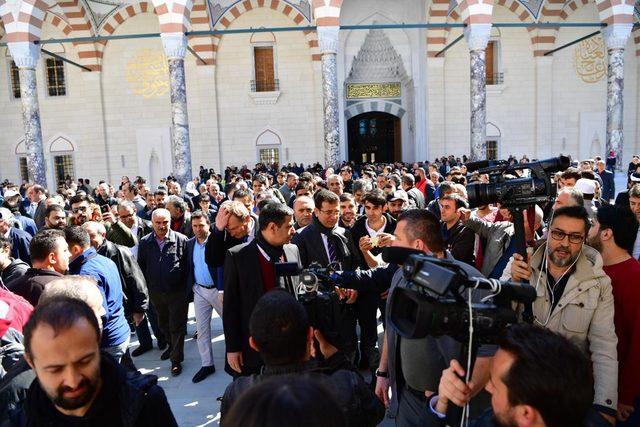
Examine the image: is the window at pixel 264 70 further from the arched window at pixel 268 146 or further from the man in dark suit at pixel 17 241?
the man in dark suit at pixel 17 241

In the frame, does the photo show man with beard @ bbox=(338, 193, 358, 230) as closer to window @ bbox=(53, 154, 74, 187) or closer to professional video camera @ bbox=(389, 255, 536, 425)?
professional video camera @ bbox=(389, 255, 536, 425)

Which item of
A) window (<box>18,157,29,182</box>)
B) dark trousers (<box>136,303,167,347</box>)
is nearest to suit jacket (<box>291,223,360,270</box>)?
dark trousers (<box>136,303,167,347</box>)

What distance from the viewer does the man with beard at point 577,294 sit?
1937 millimetres

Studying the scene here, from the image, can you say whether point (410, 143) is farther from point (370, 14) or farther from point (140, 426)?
point (140, 426)

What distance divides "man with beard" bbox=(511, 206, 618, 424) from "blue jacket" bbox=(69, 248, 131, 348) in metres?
2.14

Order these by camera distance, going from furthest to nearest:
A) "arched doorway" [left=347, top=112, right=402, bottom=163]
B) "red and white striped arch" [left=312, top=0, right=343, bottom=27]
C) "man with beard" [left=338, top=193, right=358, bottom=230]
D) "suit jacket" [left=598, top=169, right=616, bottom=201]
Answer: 1. "arched doorway" [left=347, top=112, right=402, bottom=163]
2. "red and white striped arch" [left=312, top=0, right=343, bottom=27]
3. "suit jacket" [left=598, top=169, right=616, bottom=201]
4. "man with beard" [left=338, top=193, right=358, bottom=230]

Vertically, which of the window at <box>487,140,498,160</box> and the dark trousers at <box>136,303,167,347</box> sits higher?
the window at <box>487,140,498,160</box>

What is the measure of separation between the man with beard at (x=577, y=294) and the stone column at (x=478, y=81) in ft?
37.6

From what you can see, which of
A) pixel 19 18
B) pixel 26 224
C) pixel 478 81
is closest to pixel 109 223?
pixel 26 224

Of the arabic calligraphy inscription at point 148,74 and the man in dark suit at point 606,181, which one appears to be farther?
the arabic calligraphy inscription at point 148,74

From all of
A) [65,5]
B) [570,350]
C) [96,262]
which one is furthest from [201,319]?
[65,5]

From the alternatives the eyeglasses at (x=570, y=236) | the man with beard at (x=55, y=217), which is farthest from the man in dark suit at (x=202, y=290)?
the eyeglasses at (x=570, y=236)

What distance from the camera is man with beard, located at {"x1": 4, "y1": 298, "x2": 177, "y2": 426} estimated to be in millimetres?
1338

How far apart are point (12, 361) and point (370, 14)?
51.6ft
